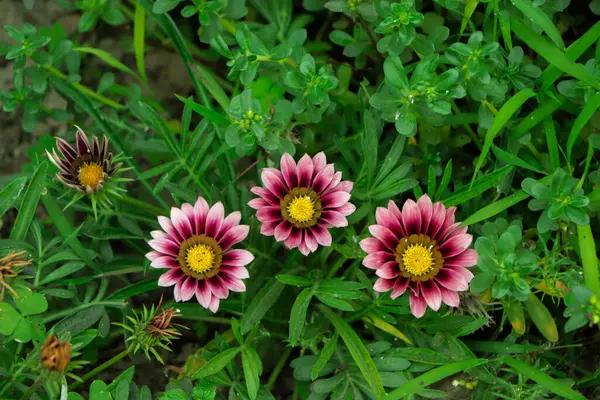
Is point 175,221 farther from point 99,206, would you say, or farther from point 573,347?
point 573,347

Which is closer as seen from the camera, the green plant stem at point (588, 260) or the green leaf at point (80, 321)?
the green plant stem at point (588, 260)

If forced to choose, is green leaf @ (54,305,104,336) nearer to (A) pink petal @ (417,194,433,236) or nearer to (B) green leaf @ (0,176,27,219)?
(B) green leaf @ (0,176,27,219)

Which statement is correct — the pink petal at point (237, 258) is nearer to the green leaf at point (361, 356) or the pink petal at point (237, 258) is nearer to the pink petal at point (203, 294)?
the pink petal at point (203, 294)

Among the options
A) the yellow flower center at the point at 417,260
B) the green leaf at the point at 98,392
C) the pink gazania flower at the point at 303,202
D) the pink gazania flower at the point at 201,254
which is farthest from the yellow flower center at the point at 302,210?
the green leaf at the point at 98,392

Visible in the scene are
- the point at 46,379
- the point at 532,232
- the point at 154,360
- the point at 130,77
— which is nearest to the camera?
the point at 46,379

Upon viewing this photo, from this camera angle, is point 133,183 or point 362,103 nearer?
point 362,103

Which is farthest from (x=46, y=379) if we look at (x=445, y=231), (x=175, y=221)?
(x=445, y=231)

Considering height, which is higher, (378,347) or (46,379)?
(378,347)
